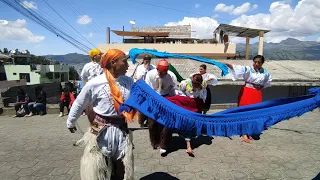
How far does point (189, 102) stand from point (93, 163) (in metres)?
2.56

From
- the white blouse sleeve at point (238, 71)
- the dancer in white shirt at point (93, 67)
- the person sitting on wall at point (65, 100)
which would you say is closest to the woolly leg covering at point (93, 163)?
the dancer in white shirt at point (93, 67)

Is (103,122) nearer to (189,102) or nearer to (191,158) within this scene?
(189,102)

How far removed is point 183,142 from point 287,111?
332 centimetres

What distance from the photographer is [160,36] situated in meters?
30.7

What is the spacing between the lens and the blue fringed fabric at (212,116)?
2822 millimetres

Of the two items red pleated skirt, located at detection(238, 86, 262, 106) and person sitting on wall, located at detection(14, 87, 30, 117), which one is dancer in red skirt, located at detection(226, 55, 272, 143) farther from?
person sitting on wall, located at detection(14, 87, 30, 117)

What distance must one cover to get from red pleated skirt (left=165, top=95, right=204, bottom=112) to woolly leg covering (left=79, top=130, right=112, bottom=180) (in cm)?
216

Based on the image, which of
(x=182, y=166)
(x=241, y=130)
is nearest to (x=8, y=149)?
(x=182, y=166)

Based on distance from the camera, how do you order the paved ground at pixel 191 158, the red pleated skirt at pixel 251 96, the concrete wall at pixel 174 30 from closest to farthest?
the paved ground at pixel 191 158, the red pleated skirt at pixel 251 96, the concrete wall at pixel 174 30

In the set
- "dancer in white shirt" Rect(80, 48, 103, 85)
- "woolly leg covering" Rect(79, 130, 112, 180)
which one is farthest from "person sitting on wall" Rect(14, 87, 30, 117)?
"woolly leg covering" Rect(79, 130, 112, 180)

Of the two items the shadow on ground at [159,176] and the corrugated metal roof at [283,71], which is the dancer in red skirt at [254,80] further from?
the corrugated metal roof at [283,71]

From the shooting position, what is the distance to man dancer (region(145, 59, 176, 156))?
506cm

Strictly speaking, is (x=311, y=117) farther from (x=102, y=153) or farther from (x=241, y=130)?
(x=102, y=153)

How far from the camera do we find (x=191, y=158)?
4863 millimetres
